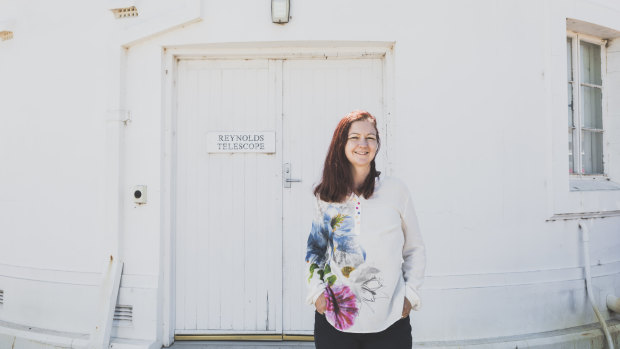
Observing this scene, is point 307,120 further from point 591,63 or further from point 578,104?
point 591,63

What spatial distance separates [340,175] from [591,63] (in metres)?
4.34

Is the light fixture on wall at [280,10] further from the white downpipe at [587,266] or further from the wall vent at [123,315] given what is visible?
the white downpipe at [587,266]

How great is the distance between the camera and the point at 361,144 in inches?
82.6

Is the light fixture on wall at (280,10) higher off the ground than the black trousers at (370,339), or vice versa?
the light fixture on wall at (280,10)

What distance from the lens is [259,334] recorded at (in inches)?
154

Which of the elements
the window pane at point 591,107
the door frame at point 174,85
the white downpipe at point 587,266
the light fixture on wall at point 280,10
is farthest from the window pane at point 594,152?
the light fixture on wall at point 280,10

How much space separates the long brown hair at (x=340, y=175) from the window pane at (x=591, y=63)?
398cm

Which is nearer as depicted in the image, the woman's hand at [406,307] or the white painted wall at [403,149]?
the woman's hand at [406,307]

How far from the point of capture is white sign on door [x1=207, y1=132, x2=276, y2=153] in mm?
3975

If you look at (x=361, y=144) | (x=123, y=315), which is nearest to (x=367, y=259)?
(x=361, y=144)

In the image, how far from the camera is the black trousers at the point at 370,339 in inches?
79.1

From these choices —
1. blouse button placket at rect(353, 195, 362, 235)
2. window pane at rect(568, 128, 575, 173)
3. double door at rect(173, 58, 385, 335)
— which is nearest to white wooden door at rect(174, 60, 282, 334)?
double door at rect(173, 58, 385, 335)

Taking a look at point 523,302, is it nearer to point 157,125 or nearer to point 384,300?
point 384,300

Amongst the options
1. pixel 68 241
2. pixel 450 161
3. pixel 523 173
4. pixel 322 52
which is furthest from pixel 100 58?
pixel 523 173
